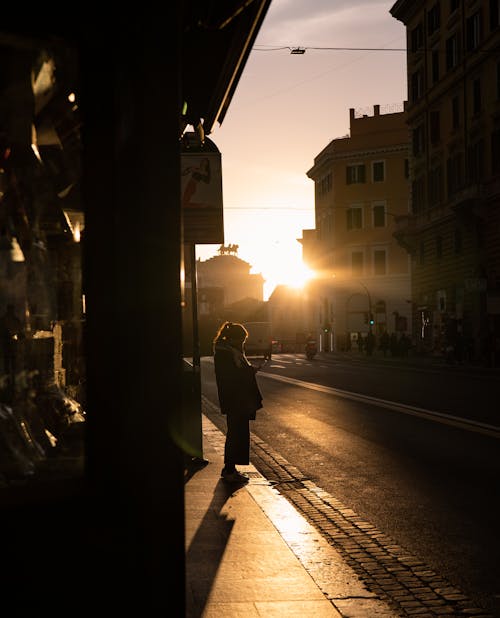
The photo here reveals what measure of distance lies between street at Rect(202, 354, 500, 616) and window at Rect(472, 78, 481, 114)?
22.8 m

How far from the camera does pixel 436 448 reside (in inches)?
504

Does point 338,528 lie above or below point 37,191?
below

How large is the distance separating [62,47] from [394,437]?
11.9 m

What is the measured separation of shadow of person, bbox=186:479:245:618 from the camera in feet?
17.5

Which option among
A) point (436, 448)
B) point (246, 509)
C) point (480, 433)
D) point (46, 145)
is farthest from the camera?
point (480, 433)

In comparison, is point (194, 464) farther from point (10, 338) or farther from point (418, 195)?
point (418, 195)

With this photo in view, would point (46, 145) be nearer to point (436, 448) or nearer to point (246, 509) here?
point (246, 509)

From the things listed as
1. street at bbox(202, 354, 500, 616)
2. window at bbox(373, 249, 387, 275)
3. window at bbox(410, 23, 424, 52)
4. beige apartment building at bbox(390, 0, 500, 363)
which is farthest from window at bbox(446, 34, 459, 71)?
window at bbox(373, 249, 387, 275)

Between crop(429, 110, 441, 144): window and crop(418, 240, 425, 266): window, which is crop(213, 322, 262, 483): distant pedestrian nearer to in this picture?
crop(429, 110, 441, 144): window

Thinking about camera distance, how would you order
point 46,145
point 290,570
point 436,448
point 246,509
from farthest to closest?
1. point 436,448
2. point 246,509
3. point 290,570
4. point 46,145

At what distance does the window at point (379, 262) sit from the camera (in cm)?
7756

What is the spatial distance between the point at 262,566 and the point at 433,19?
48772mm

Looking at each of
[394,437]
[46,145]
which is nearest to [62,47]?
[46,145]

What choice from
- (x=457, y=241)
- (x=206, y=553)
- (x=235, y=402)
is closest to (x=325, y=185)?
(x=457, y=241)
